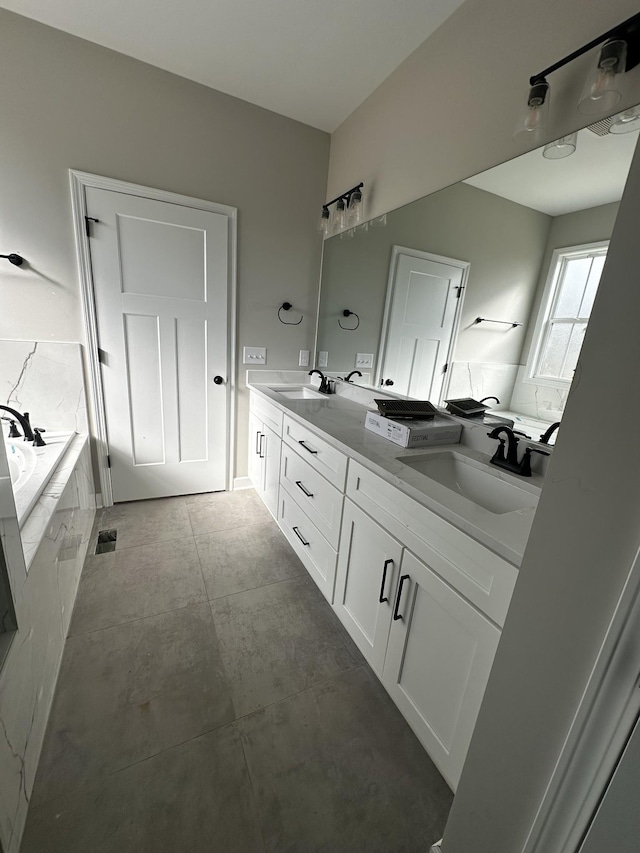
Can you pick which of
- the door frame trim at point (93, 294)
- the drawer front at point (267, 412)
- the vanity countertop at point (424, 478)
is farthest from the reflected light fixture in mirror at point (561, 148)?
the door frame trim at point (93, 294)

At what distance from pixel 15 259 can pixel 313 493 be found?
6.63 ft

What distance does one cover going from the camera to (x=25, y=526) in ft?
3.91

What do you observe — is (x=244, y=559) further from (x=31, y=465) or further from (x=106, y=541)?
(x=31, y=465)

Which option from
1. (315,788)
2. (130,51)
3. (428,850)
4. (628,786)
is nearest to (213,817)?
(315,788)

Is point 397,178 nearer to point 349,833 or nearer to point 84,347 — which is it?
point 84,347

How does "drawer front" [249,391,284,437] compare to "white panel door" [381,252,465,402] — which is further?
"drawer front" [249,391,284,437]

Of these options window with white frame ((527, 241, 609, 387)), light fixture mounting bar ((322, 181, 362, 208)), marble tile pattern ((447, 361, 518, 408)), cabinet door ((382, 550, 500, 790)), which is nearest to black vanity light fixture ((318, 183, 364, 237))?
light fixture mounting bar ((322, 181, 362, 208))

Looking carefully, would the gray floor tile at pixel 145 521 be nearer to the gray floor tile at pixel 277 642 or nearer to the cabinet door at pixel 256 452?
the cabinet door at pixel 256 452

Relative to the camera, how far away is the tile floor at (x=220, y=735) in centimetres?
92

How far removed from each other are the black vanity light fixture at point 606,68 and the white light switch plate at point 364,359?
129cm

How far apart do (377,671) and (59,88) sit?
3.14 meters

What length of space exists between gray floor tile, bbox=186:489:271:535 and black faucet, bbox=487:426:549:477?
165cm

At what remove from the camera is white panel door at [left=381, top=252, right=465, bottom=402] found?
1.62 metres

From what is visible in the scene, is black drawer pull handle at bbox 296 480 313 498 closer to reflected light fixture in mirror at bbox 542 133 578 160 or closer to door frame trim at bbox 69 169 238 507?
door frame trim at bbox 69 169 238 507
